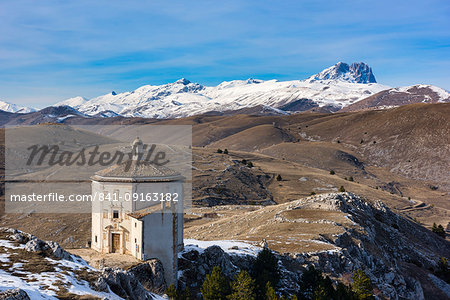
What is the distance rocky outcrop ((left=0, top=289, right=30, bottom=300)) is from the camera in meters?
14.0

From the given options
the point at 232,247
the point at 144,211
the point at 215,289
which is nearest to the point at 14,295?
the point at 144,211

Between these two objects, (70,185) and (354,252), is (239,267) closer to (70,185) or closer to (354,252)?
(354,252)

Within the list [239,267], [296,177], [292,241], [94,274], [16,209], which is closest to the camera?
[94,274]

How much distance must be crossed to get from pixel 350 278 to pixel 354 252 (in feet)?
19.0

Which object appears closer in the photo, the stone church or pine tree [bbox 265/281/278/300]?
pine tree [bbox 265/281/278/300]

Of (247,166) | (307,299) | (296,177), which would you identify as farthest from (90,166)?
(307,299)

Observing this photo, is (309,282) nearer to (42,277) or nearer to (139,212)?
(139,212)

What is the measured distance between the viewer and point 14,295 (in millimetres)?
14242

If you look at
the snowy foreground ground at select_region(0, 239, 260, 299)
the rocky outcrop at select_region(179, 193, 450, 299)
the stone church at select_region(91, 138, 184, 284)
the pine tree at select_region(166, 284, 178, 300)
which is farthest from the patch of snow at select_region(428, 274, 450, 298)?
the snowy foreground ground at select_region(0, 239, 260, 299)

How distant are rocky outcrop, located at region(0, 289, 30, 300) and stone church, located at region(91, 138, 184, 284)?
12.6 m

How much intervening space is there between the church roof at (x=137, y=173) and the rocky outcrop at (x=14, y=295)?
14548 mm

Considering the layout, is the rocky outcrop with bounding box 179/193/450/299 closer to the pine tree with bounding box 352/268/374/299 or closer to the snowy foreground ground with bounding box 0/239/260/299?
the pine tree with bounding box 352/268/374/299

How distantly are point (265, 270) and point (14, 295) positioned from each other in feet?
65.1

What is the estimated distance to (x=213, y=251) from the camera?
3117 cm
